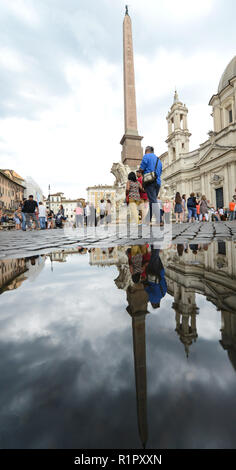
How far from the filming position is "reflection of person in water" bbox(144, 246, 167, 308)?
3.43ft

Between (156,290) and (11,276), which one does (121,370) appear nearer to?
(156,290)

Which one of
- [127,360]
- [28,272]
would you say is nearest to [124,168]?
[28,272]

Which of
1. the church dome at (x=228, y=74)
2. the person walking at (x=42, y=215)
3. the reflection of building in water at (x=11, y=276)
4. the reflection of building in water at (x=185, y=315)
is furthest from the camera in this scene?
the church dome at (x=228, y=74)

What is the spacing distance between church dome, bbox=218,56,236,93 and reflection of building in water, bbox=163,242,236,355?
39021 millimetres

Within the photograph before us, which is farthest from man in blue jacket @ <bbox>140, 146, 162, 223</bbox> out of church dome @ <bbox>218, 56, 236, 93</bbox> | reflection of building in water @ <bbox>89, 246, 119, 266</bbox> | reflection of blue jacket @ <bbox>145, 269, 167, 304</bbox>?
church dome @ <bbox>218, 56, 236, 93</bbox>

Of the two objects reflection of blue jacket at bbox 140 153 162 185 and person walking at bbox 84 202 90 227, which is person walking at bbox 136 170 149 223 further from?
person walking at bbox 84 202 90 227

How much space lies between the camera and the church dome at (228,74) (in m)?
32.7

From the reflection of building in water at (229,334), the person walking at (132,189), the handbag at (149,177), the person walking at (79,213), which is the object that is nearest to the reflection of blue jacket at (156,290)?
the reflection of building in water at (229,334)

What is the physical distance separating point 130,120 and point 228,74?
25858 millimetres

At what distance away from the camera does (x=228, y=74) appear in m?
33.6

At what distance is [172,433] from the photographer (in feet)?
1.18

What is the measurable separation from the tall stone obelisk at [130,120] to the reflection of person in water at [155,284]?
15020 mm

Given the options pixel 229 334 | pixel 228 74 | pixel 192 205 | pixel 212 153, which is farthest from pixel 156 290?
pixel 228 74

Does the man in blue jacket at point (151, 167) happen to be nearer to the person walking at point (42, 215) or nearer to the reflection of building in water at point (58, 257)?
the reflection of building in water at point (58, 257)
